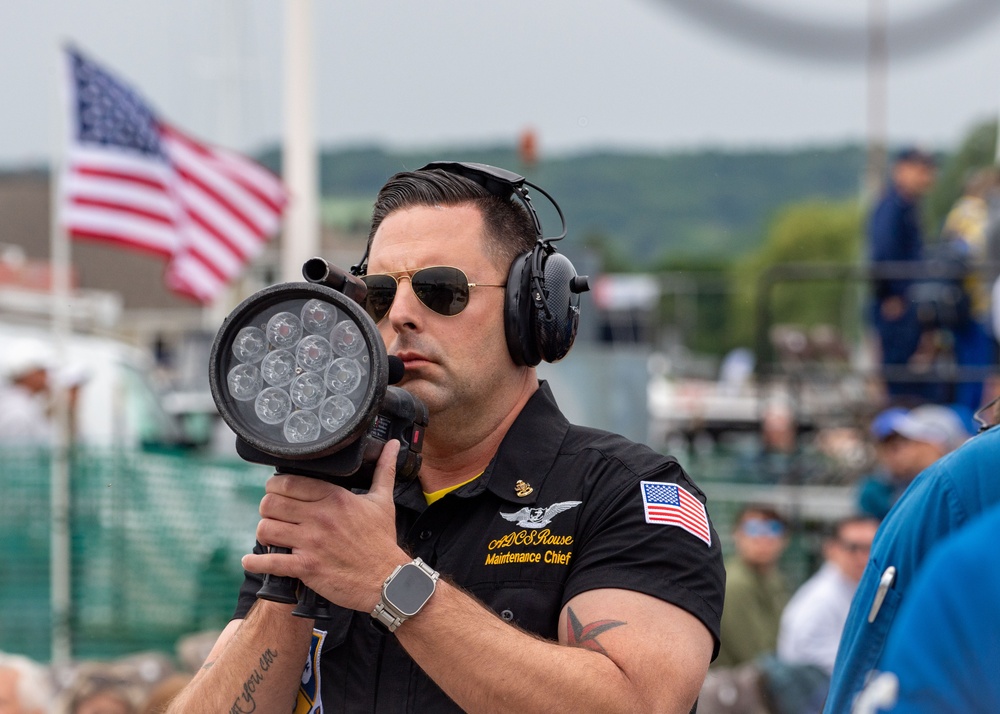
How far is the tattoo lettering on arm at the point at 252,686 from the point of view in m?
2.11

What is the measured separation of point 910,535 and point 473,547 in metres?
0.75

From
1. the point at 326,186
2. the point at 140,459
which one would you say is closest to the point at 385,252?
the point at 140,459

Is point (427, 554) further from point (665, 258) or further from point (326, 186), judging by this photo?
point (665, 258)

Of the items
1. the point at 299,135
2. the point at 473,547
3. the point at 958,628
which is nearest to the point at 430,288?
the point at 473,547

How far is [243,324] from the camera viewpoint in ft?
6.46

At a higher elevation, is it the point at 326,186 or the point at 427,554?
the point at 326,186

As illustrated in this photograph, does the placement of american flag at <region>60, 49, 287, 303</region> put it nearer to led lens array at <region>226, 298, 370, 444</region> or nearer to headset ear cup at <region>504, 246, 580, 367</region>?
headset ear cup at <region>504, 246, 580, 367</region>

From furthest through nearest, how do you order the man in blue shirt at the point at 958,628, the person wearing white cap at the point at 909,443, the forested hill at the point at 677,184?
the forested hill at the point at 677,184
the person wearing white cap at the point at 909,443
the man in blue shirt at the point at 958,628

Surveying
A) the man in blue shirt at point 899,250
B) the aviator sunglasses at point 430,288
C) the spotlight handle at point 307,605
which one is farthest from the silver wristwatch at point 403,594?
the man in blue shirt at point 899,250

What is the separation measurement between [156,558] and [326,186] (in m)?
3.74

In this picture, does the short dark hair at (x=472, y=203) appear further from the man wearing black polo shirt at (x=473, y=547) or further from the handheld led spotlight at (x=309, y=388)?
the handheld led spotlight at (x=309, y=388)

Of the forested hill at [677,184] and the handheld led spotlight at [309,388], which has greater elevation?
the forested hill at [677,184]

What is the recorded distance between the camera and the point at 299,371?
6.32 ft

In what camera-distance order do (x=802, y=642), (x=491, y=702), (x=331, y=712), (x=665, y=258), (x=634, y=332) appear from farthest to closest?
1. (x=665, y=258)
2. (x=634, y=332)
3. (x=802, y=642)
4. (x=331, y=712)
5. (x=491, y=702)
